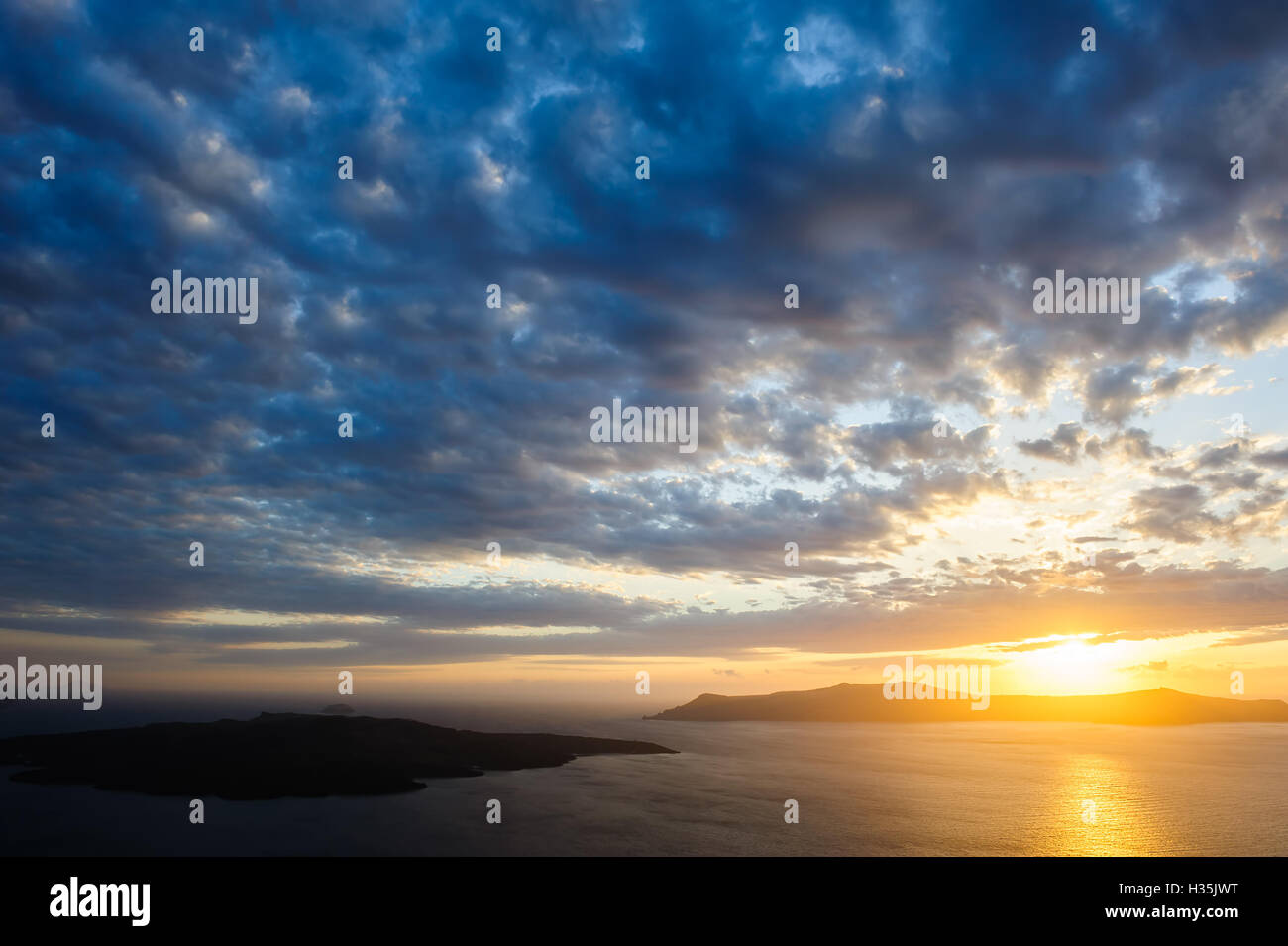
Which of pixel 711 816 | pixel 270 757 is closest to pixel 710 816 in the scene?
pixel 711 816

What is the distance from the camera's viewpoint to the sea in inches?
2179

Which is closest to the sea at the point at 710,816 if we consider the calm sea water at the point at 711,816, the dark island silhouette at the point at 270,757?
the calm sea water at the point at 711,816

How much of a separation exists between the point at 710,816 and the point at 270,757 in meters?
60.7

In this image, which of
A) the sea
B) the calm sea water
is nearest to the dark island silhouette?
the sea

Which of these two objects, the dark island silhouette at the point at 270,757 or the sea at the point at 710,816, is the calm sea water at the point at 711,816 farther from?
the dark island silhouette at the point at 270,757

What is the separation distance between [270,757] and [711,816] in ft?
199

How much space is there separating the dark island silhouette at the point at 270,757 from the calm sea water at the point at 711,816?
16.2 ft

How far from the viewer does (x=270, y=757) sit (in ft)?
295

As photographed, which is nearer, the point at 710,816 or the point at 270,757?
the point at 710,816

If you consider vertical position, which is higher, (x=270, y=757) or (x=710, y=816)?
(x=270, y=757)

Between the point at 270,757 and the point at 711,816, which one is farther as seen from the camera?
the point at 270,757

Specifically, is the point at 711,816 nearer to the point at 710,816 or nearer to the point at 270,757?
the point at 710,816
